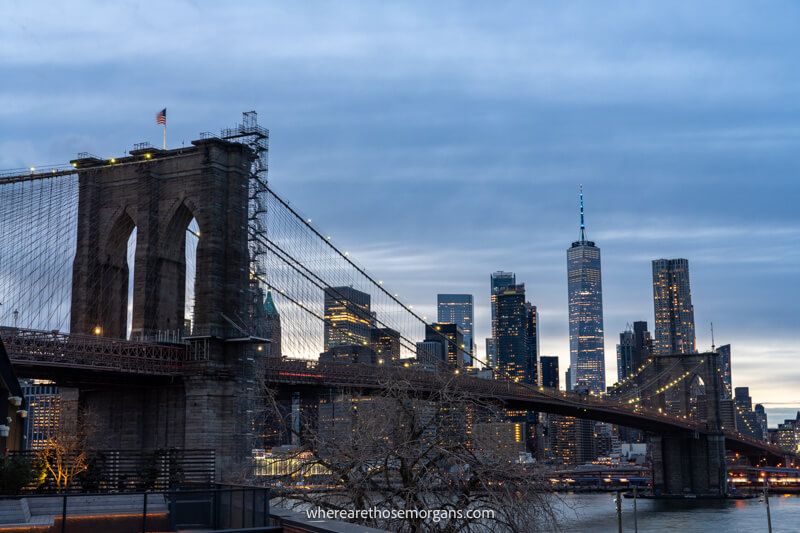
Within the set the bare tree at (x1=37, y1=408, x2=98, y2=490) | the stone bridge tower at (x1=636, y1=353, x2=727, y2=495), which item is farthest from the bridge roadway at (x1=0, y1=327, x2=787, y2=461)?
the stone bridge tower at (x1=636, y1=353, x2=727, y2=495)

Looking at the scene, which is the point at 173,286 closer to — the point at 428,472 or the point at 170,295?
the point at 170,295

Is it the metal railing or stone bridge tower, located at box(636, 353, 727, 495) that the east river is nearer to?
stone bridge tower, located at box(636, 353, 727, 495)

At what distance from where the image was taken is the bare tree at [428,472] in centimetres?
1591

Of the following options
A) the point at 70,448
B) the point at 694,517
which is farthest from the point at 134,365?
the point at 694,517

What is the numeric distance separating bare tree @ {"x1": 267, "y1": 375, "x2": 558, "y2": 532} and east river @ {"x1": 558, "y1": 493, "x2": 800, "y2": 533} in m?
44.8

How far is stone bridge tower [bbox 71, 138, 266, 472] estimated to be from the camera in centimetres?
5031

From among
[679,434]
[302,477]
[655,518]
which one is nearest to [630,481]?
[679,434]

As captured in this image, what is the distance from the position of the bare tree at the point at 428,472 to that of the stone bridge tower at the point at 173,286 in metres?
32.5

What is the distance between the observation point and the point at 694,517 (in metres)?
92.8

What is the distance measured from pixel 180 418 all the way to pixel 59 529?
1442 inches

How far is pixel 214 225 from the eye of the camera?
51344 millimetres

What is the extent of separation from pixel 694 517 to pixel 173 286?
197 ft

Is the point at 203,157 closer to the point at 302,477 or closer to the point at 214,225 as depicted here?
the point at 214,225

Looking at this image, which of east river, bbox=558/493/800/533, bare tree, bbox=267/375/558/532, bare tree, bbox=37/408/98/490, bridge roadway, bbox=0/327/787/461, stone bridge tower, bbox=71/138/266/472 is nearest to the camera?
bare tree, bbox=267/375/558/532
